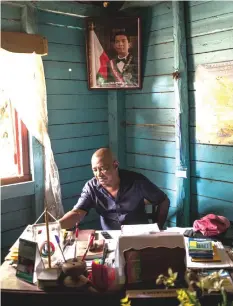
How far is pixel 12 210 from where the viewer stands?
115 inches

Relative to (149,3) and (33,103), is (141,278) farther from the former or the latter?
(149,3)

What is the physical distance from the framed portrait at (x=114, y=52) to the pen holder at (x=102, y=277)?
1960 mm

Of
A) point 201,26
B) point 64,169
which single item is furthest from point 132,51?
point 64,169

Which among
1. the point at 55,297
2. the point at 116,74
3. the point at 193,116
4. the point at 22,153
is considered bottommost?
the point at 55,297

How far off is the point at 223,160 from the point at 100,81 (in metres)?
1.25

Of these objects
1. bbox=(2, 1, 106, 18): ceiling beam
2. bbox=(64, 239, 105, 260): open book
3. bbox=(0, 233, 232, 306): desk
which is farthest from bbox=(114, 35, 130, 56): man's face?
bbox=(0, 233, 232, 306): desk

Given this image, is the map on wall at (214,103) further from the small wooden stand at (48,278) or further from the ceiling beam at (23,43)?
the small wooden stand at (48,278)

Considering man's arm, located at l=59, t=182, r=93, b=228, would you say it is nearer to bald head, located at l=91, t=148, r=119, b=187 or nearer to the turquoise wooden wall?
bald head, located at l=91, t=148, r=119, b=187

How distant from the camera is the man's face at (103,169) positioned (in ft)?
8.34

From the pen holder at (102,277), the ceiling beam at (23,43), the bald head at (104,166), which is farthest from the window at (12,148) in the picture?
the pen holder at (102,277)

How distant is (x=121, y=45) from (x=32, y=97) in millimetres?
910

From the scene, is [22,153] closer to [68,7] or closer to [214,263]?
[68,7]

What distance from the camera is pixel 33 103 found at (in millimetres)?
2846

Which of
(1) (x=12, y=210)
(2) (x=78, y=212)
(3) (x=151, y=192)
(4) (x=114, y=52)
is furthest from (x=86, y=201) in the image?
(4) (x=114, y=52)
